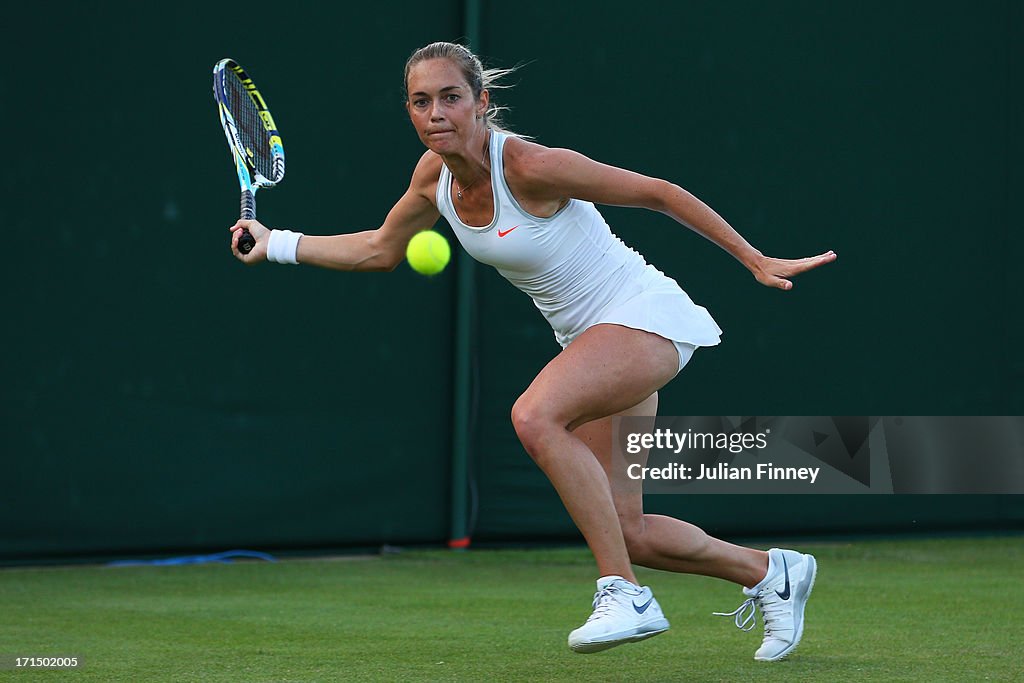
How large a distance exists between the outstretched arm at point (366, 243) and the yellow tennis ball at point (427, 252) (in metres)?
0.03

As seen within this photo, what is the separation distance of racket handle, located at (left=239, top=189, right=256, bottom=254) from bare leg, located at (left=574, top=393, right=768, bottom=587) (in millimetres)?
1021

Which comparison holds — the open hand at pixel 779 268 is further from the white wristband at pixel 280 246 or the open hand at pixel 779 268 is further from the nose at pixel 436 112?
the white wristband at pixel 280 246

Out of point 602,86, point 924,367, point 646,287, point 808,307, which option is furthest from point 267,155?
point 924,367

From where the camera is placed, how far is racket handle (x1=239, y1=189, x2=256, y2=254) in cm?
406

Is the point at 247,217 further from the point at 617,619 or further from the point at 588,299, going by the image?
the point at 617,619

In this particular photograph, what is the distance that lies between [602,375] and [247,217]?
1.26 metres

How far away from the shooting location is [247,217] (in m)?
4.25

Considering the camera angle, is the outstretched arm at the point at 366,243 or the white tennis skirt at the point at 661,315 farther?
the outstretched arm at the point at 366,243

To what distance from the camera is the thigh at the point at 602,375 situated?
3.54 meters

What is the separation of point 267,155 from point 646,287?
155 centimetres

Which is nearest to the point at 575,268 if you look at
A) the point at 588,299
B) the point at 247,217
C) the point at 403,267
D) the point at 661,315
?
the point at 588,299

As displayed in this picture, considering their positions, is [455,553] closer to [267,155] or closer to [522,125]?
[522,125]

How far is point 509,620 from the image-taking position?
4852 mm

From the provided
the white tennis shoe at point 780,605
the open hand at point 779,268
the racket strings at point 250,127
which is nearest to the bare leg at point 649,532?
the white tennis shoe at point 780,605
